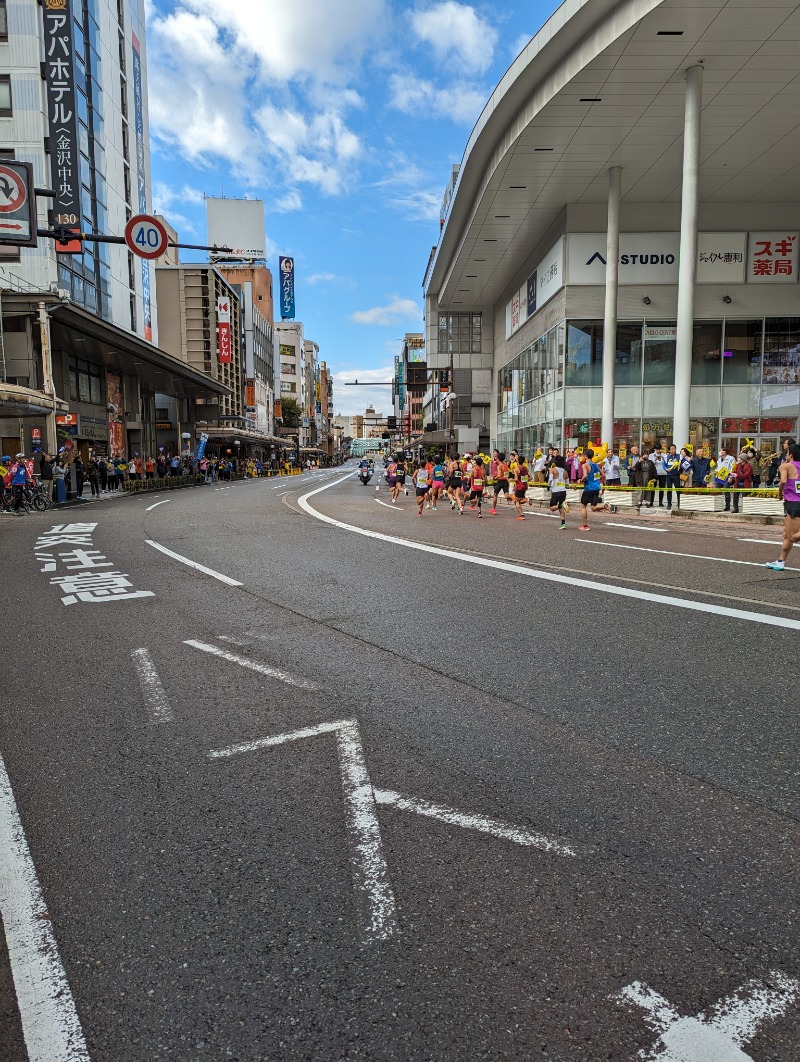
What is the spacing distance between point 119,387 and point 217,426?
31004mm

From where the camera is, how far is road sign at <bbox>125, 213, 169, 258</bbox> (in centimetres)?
1262

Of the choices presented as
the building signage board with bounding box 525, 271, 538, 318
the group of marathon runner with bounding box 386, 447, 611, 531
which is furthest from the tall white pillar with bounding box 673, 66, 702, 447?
the building signage board with bounding box 525, 271, 538, 318

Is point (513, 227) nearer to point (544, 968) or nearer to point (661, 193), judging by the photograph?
point (661, 193)

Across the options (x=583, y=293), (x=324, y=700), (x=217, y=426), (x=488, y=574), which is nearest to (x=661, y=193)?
(x=583, y=293)

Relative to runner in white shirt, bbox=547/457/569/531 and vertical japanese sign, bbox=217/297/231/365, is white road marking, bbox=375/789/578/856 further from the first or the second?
vertical japanese sign, bbox=217/297/231/365

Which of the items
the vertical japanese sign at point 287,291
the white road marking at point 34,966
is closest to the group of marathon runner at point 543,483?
the white road marking at point 34,966

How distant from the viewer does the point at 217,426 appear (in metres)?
73.1

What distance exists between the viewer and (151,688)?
4.70 m

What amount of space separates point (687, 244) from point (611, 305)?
4515 millimetres

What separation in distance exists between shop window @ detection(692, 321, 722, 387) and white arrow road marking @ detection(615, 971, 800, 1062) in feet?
98.3

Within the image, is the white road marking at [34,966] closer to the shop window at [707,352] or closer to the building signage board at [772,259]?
the shop window at [707,352]

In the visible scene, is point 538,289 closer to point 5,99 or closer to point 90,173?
point 90,173

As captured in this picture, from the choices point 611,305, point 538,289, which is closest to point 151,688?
point 611,305

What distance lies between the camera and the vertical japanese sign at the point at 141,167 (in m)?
46.9
